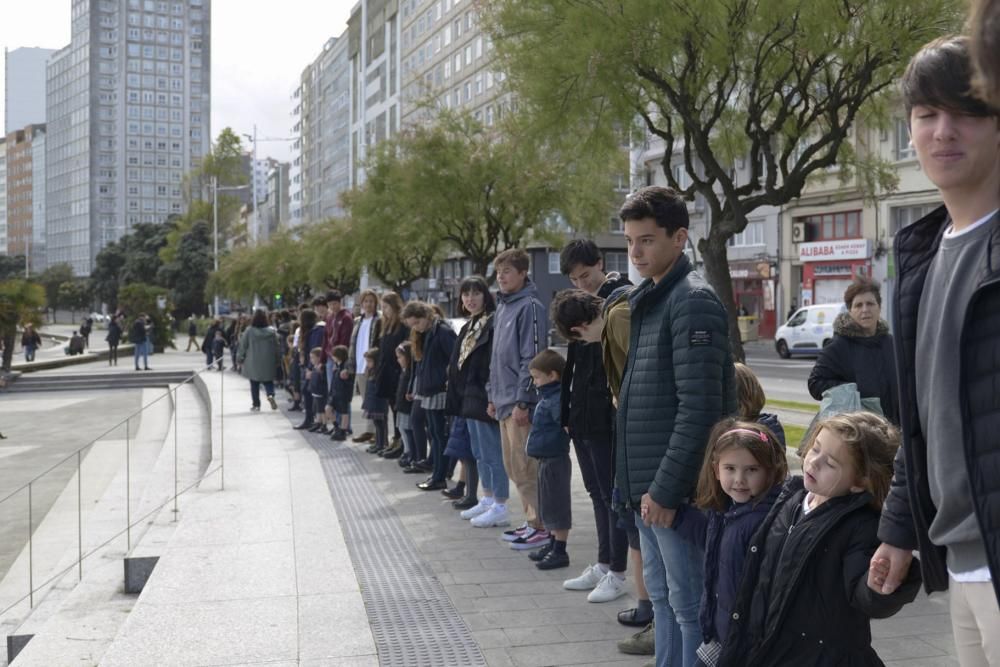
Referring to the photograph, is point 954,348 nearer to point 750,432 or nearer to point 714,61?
point 750,432

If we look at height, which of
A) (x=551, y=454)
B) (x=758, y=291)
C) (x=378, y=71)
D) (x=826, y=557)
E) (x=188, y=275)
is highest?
(x=378, y=71)

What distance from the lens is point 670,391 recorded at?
4273 millimetres

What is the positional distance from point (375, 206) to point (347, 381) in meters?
17.7

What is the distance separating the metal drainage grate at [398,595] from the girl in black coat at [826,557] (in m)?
2.09

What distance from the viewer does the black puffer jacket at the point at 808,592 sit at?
3094 millimetres

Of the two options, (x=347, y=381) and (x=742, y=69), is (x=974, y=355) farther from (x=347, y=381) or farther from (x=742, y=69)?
(x=347, y=381)

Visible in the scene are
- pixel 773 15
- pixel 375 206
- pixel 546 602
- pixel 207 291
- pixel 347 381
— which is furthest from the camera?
pixel 207 291

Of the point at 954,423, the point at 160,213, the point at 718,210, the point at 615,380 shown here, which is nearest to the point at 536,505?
the point at 615,380

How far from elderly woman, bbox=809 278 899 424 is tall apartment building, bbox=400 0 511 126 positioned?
60.8 metres

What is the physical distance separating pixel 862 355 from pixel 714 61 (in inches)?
256

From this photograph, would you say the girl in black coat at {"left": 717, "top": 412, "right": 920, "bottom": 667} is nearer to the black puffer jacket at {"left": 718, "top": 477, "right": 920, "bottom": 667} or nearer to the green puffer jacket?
the black puffer jacket at {"left": 718, "top": 477, "right": 920, "bottom": 667}

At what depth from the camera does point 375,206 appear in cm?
3150

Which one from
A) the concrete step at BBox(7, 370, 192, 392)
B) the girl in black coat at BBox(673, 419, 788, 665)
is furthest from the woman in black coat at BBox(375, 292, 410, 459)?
the concrete step at BBox(7, 370, 192, 392)

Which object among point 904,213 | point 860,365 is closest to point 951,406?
point 860,365
